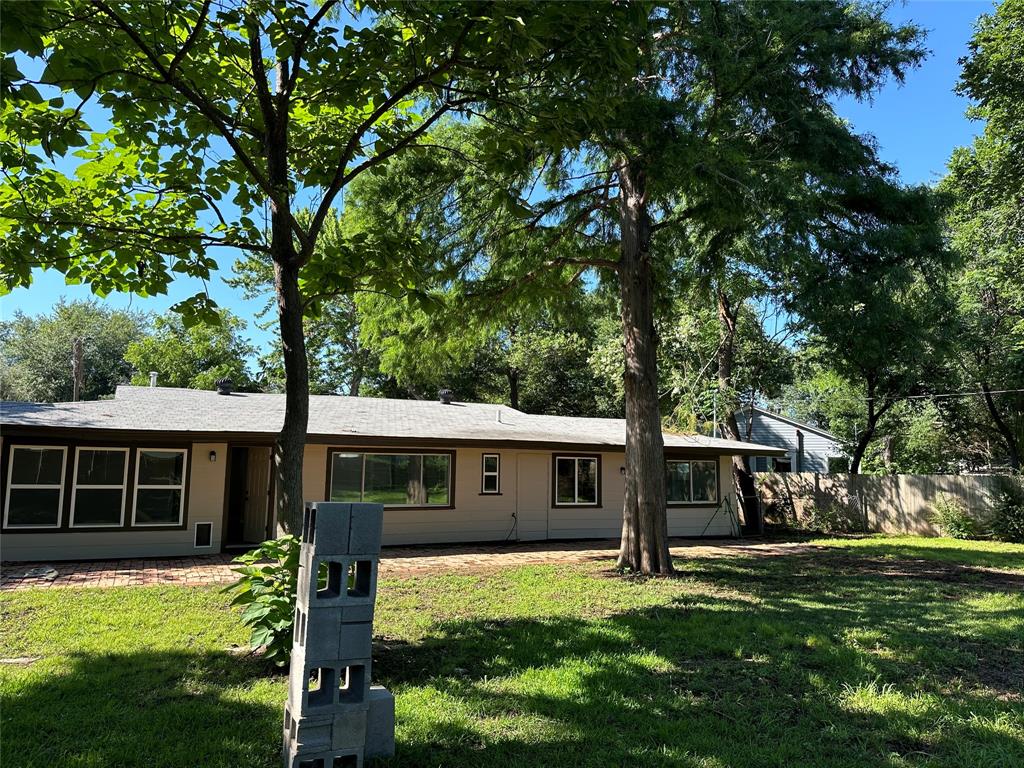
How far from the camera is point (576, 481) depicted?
15.1 m

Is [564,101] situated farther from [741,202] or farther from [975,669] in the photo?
Result: [975,669]

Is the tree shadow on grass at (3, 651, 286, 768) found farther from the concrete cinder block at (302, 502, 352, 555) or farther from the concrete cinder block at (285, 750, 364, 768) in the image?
the concrete cinder block at (302, 502, 352, 555)

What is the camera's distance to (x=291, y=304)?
512 cm

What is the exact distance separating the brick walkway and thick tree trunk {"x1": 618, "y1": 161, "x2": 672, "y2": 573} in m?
1.88

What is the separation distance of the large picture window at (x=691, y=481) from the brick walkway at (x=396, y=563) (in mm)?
1473

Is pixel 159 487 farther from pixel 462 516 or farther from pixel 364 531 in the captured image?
pixel 364 531

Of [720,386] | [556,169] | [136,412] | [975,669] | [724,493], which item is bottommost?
[975,669]

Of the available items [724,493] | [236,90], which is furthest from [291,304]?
[724,493]

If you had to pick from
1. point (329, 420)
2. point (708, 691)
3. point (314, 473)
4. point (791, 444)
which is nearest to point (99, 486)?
point (314, 473)

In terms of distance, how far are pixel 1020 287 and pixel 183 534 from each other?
800 inches

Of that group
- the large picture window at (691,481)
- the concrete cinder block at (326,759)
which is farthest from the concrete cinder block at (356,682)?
the large picture window at (691,481)

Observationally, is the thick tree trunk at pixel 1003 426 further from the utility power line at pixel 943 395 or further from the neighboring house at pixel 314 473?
the neighboring house at pixel 314 473

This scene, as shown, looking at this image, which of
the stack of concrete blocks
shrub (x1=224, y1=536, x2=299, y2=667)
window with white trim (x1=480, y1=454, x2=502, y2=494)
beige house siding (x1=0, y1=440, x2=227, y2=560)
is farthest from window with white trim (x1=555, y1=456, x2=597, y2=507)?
the stack of concrete blocks

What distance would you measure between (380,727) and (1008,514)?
730 inches
